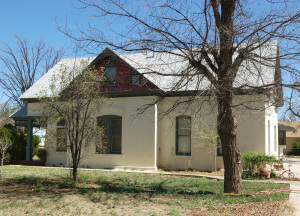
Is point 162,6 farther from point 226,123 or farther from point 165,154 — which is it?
point 165,154

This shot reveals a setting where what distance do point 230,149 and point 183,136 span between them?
697 cm

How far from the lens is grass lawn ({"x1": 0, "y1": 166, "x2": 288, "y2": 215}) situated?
7.16 metres

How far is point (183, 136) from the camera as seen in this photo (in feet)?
51.3

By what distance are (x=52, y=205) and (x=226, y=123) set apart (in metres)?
5.14

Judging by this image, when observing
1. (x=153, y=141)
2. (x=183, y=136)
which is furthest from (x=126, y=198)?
(x=183, y=136)

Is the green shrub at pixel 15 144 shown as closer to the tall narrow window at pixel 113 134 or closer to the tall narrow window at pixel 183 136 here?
the tall narrow window at pixel 113 134

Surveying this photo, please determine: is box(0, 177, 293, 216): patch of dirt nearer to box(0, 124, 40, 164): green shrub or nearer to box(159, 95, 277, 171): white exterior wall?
box(159, 95, 277, 171): white exterior wall

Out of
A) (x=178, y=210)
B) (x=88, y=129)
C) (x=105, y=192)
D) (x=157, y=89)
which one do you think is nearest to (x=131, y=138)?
(x=157, y=89)

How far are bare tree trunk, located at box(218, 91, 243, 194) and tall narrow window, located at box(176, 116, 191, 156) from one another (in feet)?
21.7

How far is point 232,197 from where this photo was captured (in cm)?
820

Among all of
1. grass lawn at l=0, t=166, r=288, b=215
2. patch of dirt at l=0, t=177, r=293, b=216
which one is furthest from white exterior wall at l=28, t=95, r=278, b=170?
patch of dirt at l=0, t=177, r=293, b=216

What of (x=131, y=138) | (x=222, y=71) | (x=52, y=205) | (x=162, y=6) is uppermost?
(x=162, y=6)

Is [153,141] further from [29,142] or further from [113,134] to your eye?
[29,142]

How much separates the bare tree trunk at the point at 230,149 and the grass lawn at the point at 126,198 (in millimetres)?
456
